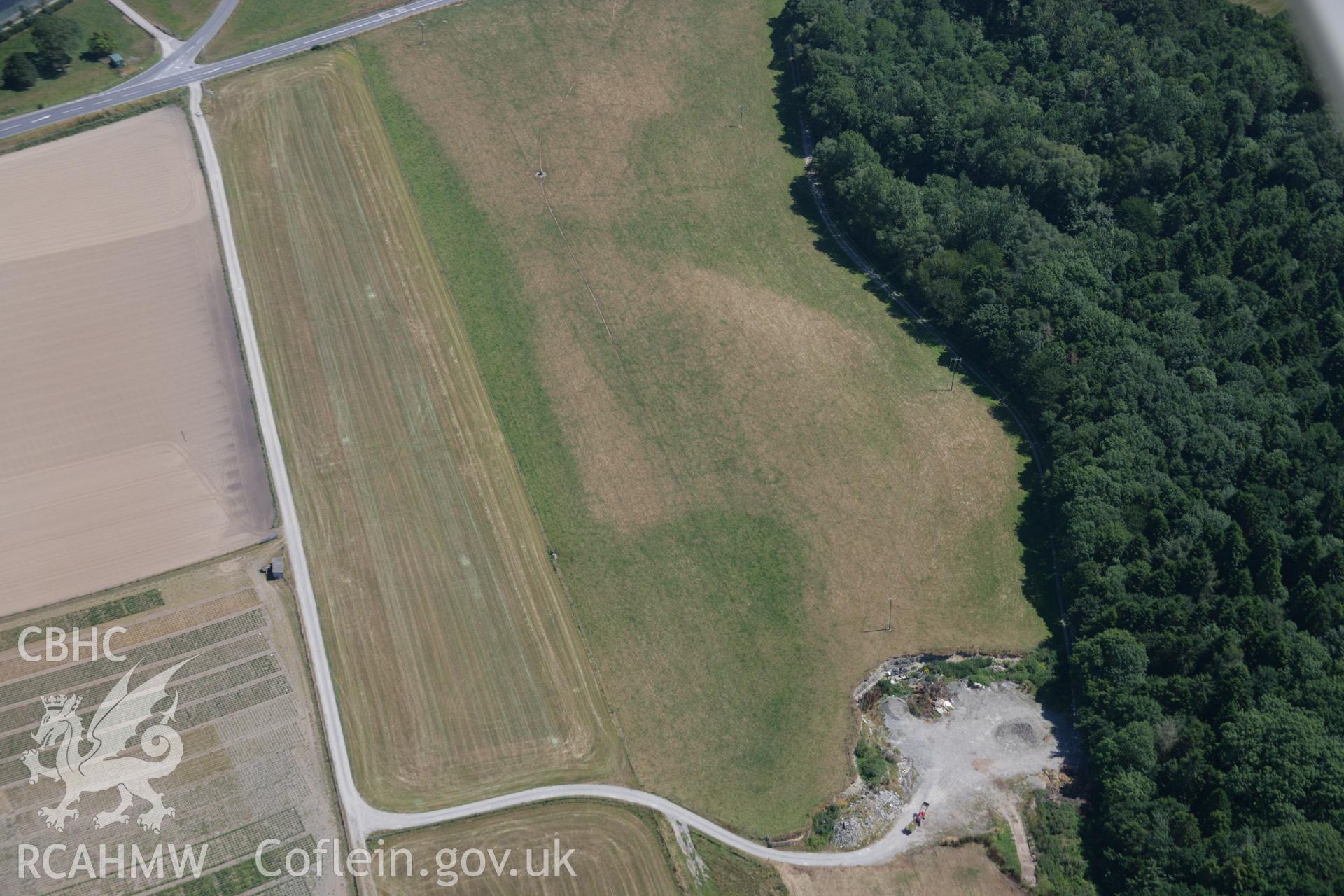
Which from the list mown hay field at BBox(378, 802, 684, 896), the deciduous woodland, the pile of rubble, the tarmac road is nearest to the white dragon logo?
mown hay field at BBox(378, 802, 684, 896)

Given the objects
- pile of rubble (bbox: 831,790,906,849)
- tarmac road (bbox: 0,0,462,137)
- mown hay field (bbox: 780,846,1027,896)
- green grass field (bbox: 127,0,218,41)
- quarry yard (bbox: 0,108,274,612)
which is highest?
green grass field (bbox: 127,0,218,41)

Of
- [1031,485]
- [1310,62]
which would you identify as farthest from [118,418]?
[1310,62]

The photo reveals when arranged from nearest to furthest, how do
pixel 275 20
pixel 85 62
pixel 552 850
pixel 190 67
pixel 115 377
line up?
pixel 552 850, pixel 115 377, pixel 85 62, pixel 190 67, pixel 275 20

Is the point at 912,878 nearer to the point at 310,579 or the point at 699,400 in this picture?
the point at 699,400

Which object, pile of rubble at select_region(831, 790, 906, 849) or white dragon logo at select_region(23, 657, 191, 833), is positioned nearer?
white dragon logo at select_region(23, 657, 191, 833)

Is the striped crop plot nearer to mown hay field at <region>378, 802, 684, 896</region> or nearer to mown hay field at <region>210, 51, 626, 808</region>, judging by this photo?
mown hay field at <region>210, 51, 626, 808</region>
